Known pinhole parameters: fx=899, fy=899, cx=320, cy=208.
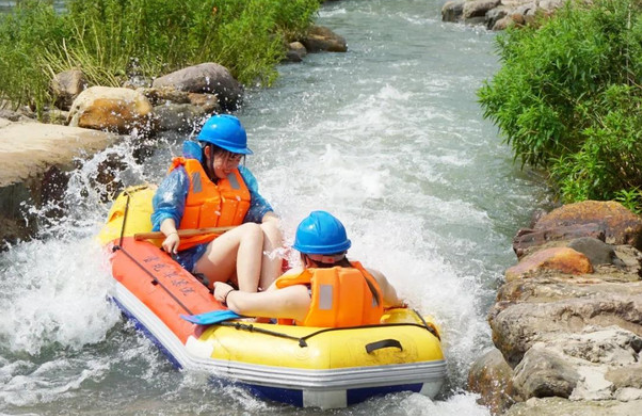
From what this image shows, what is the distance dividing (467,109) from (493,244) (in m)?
4.44

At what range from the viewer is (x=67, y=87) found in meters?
10.1

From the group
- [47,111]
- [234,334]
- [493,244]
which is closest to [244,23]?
[47,111]

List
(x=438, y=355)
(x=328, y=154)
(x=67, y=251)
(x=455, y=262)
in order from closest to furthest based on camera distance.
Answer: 1. (x=438, y=355)
2. (x=67, y=251)
3. (x=455, y=262)
4. (x=328, y=154)

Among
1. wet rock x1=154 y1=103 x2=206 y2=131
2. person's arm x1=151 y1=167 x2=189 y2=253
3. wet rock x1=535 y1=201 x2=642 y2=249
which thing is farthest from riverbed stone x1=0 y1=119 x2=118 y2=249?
wet rock x1=535 y1=201 x2=642 y2=249

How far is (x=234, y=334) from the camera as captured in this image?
14.8 ft

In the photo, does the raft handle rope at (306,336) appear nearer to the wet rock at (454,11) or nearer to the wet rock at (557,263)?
the wet rock at (557,263)

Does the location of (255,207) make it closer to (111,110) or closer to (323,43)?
(111,110)

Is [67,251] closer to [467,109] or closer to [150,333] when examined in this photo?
[150,333]

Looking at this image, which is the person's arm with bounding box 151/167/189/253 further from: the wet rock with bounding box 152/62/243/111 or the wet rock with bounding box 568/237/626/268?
the wet rock with bounding box 152/62/243/111

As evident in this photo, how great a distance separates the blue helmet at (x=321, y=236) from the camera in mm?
4391

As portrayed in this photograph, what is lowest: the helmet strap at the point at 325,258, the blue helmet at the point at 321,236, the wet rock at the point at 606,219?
the wet rock at the point at 606,219

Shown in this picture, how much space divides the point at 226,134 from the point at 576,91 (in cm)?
331

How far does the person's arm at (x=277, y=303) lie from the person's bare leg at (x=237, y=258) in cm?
35

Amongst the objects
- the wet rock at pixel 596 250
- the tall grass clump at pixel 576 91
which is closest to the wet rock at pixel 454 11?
the tall grass clump at pixel 576 91
